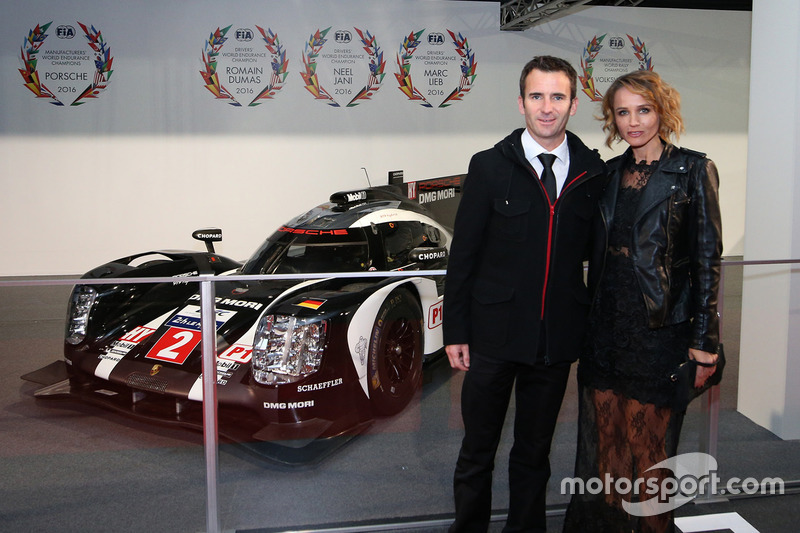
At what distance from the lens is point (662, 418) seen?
1651 mm

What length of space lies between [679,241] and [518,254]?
391mm

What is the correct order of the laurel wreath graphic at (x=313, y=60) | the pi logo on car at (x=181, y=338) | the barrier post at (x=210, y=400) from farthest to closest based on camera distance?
1. the laurel wreath graphic at (x=313, y=60)
2. the pi logo on car at (x=181, y=338)
3. the barrier post at (x=210, y=400)

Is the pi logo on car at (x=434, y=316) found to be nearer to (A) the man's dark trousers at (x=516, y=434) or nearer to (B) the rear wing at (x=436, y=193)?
(A) the man's dark trousers at (x=516, y=434)

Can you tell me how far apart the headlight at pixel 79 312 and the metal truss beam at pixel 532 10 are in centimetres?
536

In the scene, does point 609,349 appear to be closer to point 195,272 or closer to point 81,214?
point 195,272

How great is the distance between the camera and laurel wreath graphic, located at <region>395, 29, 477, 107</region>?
7230 mm

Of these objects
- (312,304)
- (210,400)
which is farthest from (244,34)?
(210,400)

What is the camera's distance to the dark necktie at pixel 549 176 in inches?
62.7

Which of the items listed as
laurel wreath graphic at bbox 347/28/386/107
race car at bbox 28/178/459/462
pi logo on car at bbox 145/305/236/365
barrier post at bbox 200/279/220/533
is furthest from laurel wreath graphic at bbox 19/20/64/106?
barrier post at bbox 200/279/220/533

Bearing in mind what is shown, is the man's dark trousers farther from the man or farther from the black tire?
the black tire

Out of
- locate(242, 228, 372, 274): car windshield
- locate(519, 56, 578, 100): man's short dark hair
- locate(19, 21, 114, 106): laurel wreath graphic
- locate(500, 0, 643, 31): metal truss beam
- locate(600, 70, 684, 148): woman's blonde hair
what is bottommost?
locate(242, 228, 372, 274): car windshield

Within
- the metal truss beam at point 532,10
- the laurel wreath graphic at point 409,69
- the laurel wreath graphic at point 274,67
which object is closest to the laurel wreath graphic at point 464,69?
the laurel wreath graphic at point 409,69

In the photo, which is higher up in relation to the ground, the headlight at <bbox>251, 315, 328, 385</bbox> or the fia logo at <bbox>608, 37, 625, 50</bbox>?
the fia logo at <bbox>608, 37, 625, 50</bbox>

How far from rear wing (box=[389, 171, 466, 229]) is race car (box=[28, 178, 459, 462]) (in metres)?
1.66
